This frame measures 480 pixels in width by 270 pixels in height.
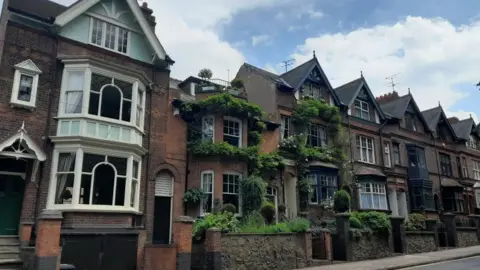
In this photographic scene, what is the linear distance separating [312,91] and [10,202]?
20560mm

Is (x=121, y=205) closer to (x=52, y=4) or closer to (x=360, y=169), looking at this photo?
(x=52, y=4)

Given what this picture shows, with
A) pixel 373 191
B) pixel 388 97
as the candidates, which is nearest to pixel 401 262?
pixel 373 191

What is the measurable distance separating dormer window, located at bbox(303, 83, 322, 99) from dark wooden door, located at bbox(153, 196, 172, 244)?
1348 centimetres

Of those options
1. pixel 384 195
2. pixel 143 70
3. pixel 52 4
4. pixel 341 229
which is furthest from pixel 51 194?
pixel 384 195

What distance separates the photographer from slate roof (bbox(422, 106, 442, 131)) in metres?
37.7

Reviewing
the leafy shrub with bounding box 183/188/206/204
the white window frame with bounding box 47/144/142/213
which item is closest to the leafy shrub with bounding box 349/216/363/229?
the leafy shrub with bounding box 183/188/206/204

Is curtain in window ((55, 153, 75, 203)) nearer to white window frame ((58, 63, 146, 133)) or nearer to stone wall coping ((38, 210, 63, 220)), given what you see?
white window frame ((58, 63, 146, 133))

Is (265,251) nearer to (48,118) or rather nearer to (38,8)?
(48,118)

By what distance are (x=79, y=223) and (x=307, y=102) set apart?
17127 millimetres

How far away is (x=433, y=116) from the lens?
39156 mm

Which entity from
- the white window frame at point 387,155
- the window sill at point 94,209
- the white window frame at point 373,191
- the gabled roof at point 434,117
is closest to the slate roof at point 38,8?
the window sill at point 94,209

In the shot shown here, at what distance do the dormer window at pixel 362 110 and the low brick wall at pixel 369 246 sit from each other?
508 inches

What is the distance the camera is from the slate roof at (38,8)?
16266 mm

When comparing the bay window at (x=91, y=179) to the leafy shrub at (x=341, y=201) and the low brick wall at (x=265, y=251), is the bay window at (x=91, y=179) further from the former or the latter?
the leafy shrub at (x=341, y=201)
